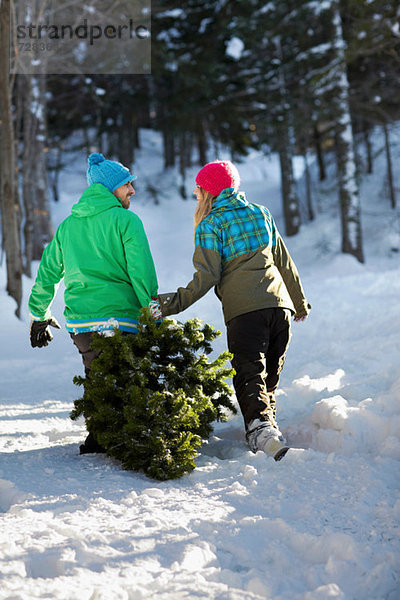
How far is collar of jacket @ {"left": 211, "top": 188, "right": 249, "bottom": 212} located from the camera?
402cm

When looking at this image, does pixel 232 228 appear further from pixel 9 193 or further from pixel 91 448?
pixel 9 193

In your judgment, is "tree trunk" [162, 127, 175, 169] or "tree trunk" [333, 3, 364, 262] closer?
"tree trunk" [333, 3, 364, 262]

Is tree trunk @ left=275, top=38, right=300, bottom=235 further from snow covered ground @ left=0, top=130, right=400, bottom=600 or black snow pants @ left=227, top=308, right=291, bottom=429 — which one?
black snow pants @ left=227, top=308, right=291, bottom=429

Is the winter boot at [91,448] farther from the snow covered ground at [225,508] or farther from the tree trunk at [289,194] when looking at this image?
the tree trunk at [289,194]

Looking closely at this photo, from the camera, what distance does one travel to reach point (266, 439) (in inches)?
145

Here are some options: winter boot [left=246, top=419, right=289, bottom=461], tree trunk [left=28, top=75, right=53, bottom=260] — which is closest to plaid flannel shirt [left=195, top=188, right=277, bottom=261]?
winter boot [left=246, top=419, right=289, bottom=461]

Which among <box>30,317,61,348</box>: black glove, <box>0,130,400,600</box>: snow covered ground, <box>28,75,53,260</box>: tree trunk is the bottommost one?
<box>0,130,400,600</box>: snow covered ground


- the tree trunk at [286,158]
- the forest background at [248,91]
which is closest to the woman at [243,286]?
the forest background at [248,91]

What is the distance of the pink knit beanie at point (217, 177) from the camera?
406 centimetres

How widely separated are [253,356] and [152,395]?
0.88 metres

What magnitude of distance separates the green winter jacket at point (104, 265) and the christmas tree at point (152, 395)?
0.27m

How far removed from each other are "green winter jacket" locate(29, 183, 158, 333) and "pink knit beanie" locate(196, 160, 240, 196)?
0.57 metres

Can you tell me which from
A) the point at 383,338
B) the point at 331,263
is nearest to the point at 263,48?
the point at 331,263

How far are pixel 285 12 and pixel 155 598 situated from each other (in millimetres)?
19996
